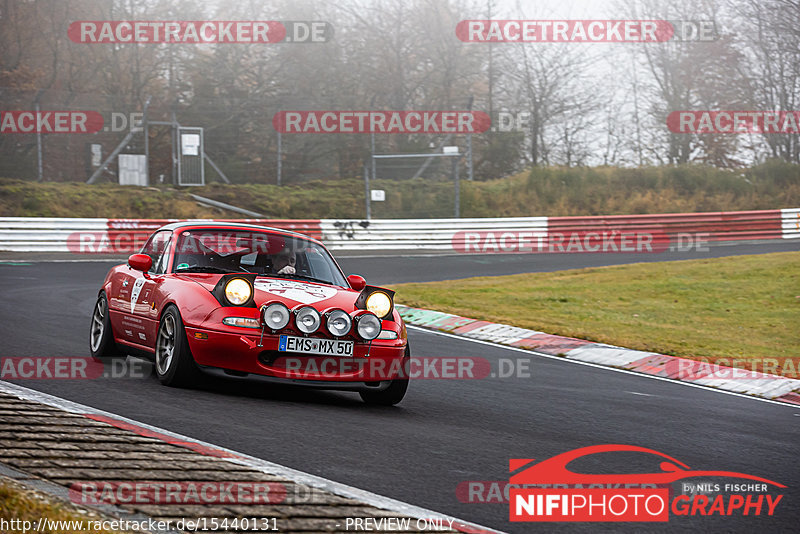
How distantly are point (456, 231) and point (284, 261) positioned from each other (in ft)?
60.3

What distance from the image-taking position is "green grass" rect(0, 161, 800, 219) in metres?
26.2

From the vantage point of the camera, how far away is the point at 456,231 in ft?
85.0

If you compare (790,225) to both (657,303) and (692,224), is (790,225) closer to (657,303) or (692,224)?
(692,224)

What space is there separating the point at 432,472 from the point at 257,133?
2523cm

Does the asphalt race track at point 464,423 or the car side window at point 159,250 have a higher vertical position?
the car side window at point 159,250

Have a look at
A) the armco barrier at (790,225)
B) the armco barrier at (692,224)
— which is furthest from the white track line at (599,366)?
the armco barrier at (790,225)

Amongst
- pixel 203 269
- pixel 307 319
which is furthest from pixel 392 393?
pixel 203 269

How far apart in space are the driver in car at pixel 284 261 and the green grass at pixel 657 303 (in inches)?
199

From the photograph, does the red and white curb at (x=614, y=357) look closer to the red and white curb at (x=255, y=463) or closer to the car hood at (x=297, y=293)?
the car hood at (x=297, y=293)

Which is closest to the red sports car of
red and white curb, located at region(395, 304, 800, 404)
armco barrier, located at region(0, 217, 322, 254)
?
red and white curb, located at region(395, 304, 800, 404)

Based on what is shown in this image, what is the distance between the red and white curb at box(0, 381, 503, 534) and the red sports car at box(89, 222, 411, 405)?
102cm

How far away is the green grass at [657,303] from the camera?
39.4ft

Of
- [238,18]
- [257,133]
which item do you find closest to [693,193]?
[257,133]

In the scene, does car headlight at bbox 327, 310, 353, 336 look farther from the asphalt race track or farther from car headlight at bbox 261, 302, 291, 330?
the asphalt race track
